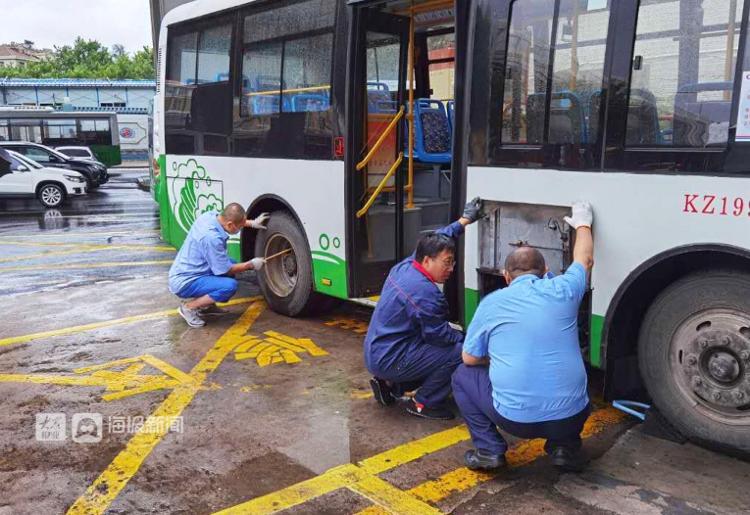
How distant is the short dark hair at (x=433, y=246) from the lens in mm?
3956

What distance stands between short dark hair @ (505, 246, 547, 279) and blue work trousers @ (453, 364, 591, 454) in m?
0.54

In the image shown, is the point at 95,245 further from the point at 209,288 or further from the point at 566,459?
the point at 566,459

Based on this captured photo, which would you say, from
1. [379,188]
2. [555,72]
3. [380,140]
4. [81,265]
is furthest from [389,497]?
[81,265]

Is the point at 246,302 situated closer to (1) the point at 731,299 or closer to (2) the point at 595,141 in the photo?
(2) the point at 595,141

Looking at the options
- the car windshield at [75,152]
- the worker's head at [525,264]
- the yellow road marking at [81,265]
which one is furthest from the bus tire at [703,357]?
the car windshield at [75,152]

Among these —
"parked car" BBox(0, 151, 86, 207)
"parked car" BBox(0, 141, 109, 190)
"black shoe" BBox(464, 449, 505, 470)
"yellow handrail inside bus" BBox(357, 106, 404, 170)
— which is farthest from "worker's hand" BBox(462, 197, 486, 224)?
"parked car" BBox(0, 141, 109, 190)

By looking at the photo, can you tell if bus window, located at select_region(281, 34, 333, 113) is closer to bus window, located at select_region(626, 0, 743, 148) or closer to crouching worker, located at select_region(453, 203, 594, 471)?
bus window, located at select_region(626, 0, 743, 148)

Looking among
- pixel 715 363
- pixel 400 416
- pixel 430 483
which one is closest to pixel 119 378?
pixel 400 416

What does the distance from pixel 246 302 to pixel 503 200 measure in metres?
3.83

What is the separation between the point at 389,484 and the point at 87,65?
273ft

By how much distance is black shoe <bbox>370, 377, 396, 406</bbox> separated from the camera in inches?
175

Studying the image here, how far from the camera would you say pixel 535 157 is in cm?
421

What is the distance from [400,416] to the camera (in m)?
4.36

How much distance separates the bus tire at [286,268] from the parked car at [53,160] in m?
15.5
